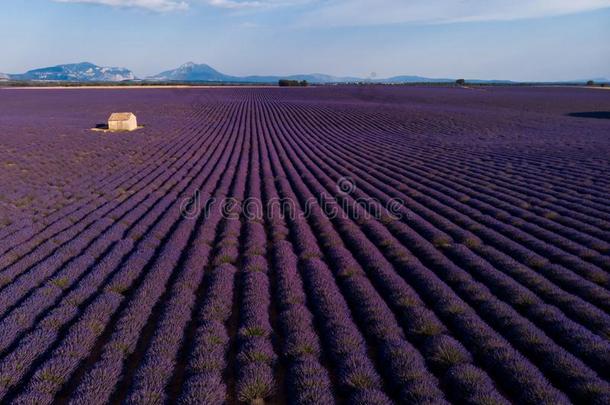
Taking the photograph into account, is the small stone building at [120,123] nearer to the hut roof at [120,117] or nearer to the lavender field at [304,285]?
the hut roof at [120,117]

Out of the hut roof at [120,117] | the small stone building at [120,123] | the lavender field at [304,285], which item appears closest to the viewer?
the lavender field at [304,285]

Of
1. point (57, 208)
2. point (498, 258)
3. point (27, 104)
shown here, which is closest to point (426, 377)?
point (498, 258)

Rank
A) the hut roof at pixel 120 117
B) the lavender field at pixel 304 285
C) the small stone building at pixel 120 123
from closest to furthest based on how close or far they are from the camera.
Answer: the lavender field at pixel 304 285 → the small stone building at pixel 120 123 → the hut roof at pixel 120 117

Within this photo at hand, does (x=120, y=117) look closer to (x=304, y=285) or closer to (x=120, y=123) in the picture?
(x=120, y=123)

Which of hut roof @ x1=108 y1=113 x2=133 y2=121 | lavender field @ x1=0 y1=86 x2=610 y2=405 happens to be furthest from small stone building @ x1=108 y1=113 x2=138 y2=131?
lavender field @ x1=0 y1=86 x2=610 y2=405

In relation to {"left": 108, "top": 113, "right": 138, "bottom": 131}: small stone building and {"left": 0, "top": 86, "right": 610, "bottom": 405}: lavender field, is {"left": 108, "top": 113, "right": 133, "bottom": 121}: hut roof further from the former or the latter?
{"left": 0, "top": 86, "right": 610, "bottom": 405}: lavender field

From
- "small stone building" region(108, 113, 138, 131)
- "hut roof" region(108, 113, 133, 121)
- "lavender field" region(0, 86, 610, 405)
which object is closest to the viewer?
"lavender field" region(0, 86, 610, 405)

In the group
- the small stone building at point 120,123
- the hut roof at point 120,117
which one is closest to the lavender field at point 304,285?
the small stone building at point 120,123

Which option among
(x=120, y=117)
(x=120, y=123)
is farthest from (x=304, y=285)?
(x=120, y=117)

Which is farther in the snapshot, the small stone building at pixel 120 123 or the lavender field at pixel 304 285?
the small stone building at pixel 120 123
